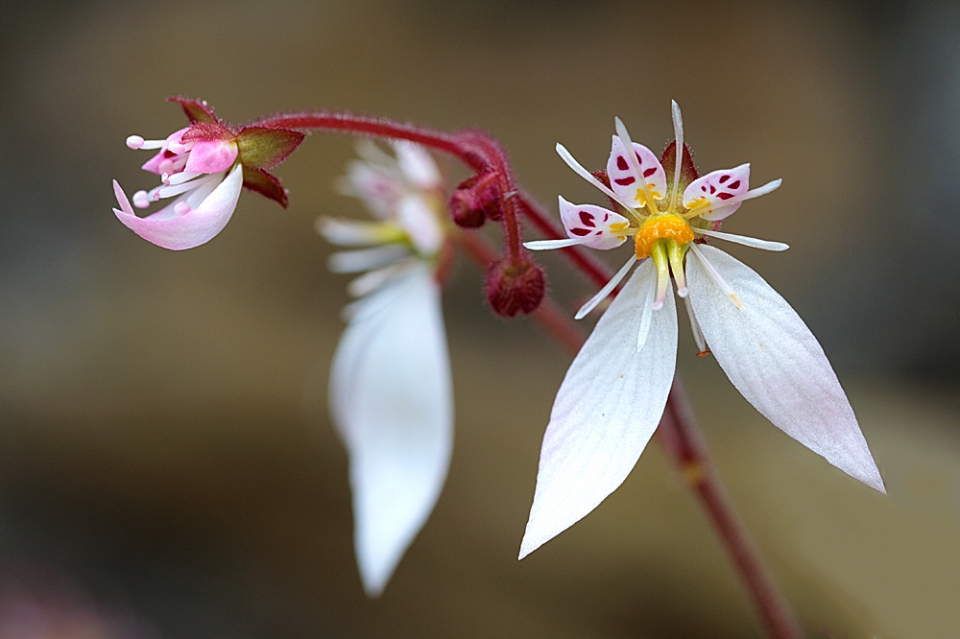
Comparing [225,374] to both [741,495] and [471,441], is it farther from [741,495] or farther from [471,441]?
[741,495]

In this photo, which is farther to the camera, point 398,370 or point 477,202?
point 398,370

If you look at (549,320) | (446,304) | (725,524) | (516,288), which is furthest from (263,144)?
(446,304)

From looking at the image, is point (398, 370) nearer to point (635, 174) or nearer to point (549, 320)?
point (549, 320)

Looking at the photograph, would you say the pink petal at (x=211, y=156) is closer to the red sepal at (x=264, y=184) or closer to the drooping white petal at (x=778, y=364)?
the red sepal at (x=264, y=184)

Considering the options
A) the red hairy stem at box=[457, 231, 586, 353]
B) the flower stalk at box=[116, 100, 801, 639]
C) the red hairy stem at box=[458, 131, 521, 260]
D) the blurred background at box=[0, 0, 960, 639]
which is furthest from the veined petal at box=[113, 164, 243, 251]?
the blurred background at box=[0, 0, 960, 639]

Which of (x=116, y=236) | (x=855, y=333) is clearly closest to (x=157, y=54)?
(x=116, y=236)
